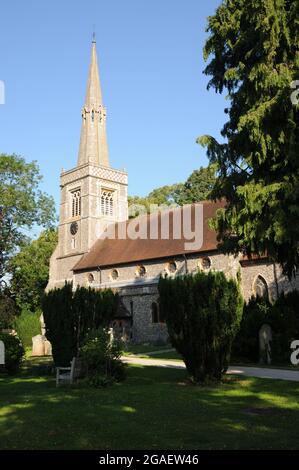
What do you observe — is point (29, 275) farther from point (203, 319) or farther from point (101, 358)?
point (203, 319)

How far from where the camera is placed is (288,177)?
13.3 metres

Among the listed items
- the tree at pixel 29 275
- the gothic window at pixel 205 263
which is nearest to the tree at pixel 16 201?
the tree at pixel 29 275

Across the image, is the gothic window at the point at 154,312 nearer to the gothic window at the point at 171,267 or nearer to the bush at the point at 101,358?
the gothic window at the point at 171,267

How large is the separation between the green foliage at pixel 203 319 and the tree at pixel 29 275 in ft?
94.5

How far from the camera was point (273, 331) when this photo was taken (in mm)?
17922

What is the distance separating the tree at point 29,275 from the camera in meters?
40.0

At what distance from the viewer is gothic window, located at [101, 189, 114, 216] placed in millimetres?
41175

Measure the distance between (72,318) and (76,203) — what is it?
27.4 m

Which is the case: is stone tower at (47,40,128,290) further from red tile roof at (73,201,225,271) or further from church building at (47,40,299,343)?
red tile roof at (73,201,225,271)

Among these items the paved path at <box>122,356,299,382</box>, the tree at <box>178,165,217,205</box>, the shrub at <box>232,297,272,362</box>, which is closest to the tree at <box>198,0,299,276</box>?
the paved path at <box>122,356,299,382</box>

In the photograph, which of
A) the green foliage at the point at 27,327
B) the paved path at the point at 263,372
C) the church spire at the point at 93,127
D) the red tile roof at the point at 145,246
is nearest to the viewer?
the paved path at the point at 263,372

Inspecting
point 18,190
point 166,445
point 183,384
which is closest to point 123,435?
point 166,445
